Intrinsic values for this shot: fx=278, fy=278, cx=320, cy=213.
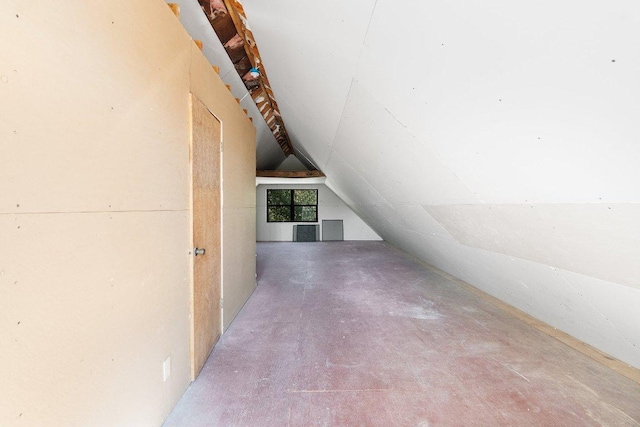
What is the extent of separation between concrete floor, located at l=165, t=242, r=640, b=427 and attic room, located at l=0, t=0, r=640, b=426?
0.6 inches

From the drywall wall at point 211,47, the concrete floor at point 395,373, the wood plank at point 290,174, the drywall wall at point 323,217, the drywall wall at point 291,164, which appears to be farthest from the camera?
the drywall wall at point 291,164

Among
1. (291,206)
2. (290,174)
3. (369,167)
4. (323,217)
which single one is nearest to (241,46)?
(369,167)

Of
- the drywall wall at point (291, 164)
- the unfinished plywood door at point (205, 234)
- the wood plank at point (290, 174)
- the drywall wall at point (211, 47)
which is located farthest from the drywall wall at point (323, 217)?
the unfinished plywood door at point (205, 234)

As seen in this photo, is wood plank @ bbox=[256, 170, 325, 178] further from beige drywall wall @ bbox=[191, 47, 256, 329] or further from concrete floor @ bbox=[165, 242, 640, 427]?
concrete floor @ bbox=[165, 242, 640, 427]

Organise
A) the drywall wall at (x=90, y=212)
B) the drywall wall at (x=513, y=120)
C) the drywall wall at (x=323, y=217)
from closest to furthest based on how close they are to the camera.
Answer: the drywall wall at (x=90, y=212) < the drywall wall at (x=513, y=120) < the drywall wall at (x=323, y=217)

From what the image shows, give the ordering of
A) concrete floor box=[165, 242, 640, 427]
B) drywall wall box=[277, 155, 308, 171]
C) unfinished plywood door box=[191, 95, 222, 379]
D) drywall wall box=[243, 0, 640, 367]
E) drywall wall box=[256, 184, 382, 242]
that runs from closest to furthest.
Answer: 1. drywall wall box=[243, 0, 640, 367]
2. concrete floor box=[165, 242, 640, 427]
3. unfinished plywood door box=[191, 95, 222, 379]
4. drywall wall box=[256, 184, 382, 242]
5. drywall wall box=[277, 155, 308, 171]

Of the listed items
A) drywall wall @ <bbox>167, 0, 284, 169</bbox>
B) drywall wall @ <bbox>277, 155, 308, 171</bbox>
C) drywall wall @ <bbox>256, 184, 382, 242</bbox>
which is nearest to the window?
drywall wall @ <bbox>256, 184, 382, 242</bbox>

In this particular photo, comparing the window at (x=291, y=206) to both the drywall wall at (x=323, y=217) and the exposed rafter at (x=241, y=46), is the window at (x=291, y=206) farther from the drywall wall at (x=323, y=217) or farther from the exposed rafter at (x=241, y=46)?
the exposed rafter at (x=241, y=46)

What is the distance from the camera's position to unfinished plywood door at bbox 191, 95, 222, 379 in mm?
1855

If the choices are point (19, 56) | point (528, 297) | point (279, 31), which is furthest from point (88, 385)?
point (528, 297)

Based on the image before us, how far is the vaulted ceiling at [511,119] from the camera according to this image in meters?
0.87

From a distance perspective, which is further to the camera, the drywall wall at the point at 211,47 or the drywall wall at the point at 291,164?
the drywall wall at the point at 291,164

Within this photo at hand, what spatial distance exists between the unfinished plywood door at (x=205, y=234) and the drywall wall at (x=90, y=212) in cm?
22

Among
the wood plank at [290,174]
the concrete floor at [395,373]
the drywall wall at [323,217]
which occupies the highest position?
the wood plank at [290,174]
